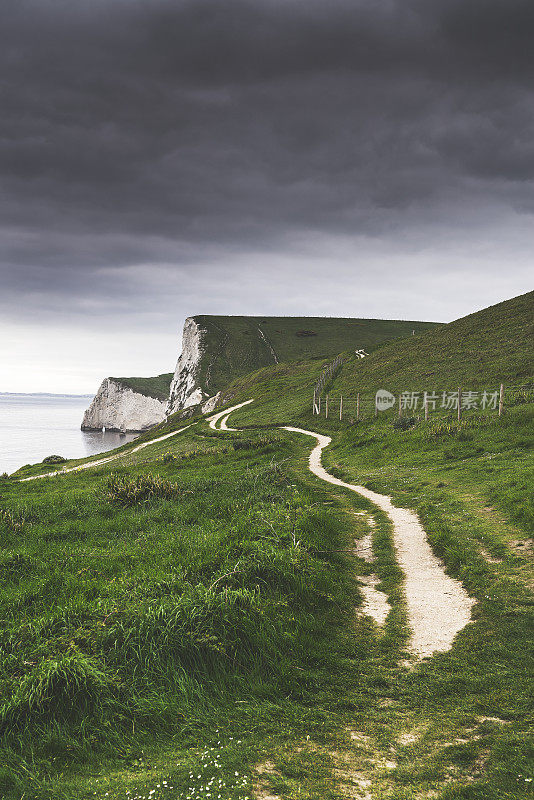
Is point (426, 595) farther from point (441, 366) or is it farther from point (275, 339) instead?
point (275, 339)

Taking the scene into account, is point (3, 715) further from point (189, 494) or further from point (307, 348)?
point (307, 348)

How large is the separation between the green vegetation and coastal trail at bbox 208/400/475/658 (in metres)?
0.22

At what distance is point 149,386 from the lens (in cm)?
17638

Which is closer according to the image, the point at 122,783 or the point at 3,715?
the point at 122,783

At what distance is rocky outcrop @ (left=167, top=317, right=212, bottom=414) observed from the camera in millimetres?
120688

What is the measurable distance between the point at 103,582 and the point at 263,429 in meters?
38.7

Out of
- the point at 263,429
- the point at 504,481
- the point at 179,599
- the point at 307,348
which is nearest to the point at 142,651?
the point at 179,599

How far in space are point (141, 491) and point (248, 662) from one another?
29.5 ft

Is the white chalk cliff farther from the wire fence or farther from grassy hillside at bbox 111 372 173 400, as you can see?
the wire fence

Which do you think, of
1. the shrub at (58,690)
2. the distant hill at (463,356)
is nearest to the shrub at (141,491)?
the shrub at (58,690)

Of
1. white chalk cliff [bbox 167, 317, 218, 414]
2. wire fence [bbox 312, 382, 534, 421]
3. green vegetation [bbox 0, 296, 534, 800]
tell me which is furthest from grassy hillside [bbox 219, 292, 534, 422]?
white chalk cliff [bbox 167, 317, 218, 414]

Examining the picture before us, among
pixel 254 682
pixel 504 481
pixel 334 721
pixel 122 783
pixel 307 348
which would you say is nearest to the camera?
pixel 122 783

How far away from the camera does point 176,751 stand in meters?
4.57

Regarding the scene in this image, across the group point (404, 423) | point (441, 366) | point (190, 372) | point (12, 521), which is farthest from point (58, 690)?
point (190, 372)
